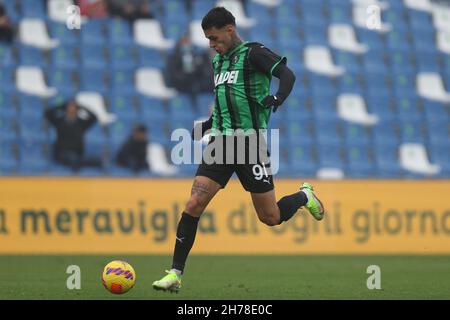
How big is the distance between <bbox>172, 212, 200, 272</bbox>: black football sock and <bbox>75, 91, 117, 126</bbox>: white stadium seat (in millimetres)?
8736

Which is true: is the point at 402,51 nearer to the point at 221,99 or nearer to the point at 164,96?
the point at 164,96

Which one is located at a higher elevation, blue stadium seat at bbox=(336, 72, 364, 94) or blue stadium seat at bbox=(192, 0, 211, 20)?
blue stadium seat at bbox=(192, 0, 211, 20)

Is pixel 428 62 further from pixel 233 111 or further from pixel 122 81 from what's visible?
pixel 233 111

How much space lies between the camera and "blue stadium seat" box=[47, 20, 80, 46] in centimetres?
1788

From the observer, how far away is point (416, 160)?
18.1 meters

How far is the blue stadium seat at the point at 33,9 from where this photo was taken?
18.0 m

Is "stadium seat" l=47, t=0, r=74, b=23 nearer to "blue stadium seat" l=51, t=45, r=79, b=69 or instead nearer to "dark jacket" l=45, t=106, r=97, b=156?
"blue stadium seat" l=51, t=45, r=79, b=69

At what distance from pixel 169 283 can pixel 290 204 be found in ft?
5.18

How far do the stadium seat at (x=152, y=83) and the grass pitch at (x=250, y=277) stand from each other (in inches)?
185

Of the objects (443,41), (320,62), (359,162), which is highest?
(443,41)

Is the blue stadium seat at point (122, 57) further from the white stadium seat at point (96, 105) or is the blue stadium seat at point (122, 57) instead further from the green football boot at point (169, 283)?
the green football boot at point (169, 283)

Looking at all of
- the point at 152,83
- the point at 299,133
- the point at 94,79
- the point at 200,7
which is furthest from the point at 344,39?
the point at 94,79

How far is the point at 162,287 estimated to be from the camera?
25.2 ft

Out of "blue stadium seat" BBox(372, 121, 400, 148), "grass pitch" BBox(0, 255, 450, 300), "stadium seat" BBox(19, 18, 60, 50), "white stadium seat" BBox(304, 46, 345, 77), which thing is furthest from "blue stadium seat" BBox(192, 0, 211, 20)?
"grass pitch" BBox(0, 255, 450, 300)
